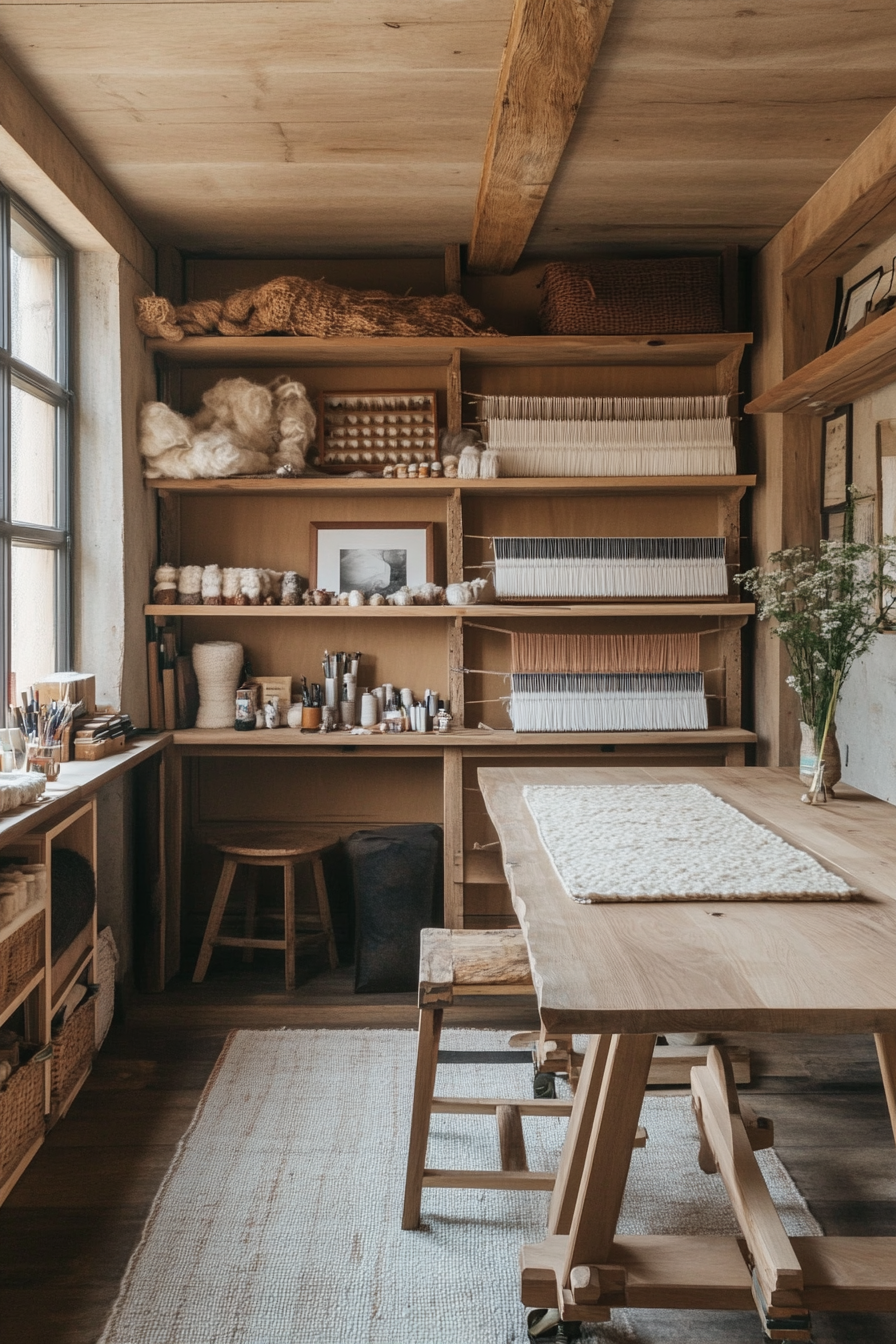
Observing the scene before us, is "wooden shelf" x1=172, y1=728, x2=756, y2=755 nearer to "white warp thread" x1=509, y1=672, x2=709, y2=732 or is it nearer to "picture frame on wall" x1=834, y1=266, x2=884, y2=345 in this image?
"white warp thread" x1=509, y1=672, x2=709, y2=732

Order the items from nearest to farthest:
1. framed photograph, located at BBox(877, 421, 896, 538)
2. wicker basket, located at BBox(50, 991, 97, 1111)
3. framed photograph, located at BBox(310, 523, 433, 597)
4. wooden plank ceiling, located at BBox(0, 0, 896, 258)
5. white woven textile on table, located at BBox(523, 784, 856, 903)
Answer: white woven textile on table, located at BBox(523, 784, 856, 903) → wooden plank ceiling, located at BBox(0, 0, 896, 258) → wicker basket, located at BBox(50, 991, 97, 1111) → framed photograph, located at BBox(877, 421, 896, 538) → framed photograph, located at BBox(310, 523, 433, 597)

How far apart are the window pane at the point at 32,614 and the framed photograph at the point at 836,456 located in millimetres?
2964

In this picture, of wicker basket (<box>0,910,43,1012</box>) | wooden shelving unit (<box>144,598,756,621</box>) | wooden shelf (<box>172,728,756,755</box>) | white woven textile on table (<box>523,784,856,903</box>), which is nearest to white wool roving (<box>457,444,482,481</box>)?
wooden shelving unit (<box>144,598,756,621</box>)

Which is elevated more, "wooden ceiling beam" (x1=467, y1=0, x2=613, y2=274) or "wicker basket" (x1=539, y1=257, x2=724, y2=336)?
"wooden ceiling beam" (x1=467, y1=0, x2=613, y2=274)

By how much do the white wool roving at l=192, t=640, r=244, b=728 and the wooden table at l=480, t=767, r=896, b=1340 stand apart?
7.38ft

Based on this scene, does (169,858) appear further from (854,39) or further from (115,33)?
(854,39)

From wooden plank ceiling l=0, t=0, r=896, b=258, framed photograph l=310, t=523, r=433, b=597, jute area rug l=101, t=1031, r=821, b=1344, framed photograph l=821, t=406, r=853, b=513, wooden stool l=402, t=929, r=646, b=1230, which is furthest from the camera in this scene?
framed photograph l=310, t=523, r=433, b=597

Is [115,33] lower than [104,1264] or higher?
higher

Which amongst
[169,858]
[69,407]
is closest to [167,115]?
[69,407]

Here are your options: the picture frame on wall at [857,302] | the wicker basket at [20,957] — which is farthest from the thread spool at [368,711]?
the picture frame on wall at [857,302]

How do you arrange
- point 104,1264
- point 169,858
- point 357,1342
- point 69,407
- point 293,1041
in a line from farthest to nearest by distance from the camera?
1. point 169,858
2. point 69,407
3. point 293,1041
4. point 104,1264
5. point 357,1342

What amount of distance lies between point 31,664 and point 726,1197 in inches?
105

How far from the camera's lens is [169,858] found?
4.01 metres

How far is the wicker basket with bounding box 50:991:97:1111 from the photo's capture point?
2723 mm
